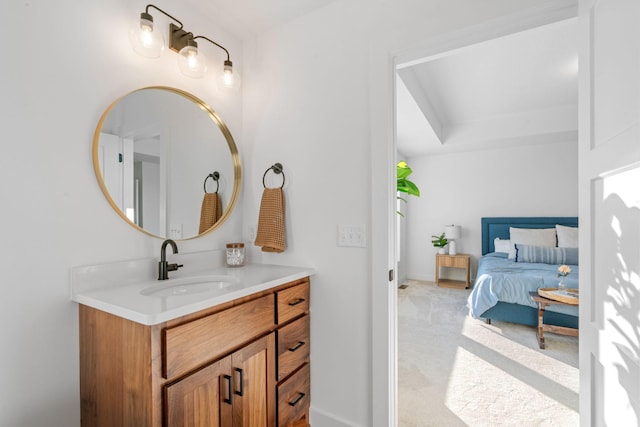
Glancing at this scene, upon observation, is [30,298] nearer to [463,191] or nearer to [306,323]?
[306,323]

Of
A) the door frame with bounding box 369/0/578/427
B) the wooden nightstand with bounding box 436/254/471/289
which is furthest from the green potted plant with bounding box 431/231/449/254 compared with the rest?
the door frame with bounding box 369/0/578/427

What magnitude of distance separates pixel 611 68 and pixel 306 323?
158 cm

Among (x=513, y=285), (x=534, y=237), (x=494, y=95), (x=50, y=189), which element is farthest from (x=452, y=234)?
(x=50, y=189)

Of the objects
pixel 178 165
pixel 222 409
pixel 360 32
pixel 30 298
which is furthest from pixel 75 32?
pixel 222 409

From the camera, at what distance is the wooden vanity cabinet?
97 cm

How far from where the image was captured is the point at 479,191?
5.18 m

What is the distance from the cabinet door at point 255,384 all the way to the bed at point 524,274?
2.71m

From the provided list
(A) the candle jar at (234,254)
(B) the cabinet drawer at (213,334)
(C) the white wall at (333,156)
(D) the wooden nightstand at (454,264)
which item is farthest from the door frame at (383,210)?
(D) the wooden nightstand at (454,264)

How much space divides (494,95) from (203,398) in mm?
4027

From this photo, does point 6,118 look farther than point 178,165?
No

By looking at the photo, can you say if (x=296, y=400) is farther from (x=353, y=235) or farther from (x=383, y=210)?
(x=383, y=210)

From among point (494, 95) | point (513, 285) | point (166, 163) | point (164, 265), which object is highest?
point (494, 95)

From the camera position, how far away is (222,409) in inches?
45.1

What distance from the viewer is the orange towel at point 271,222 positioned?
1.73 m
